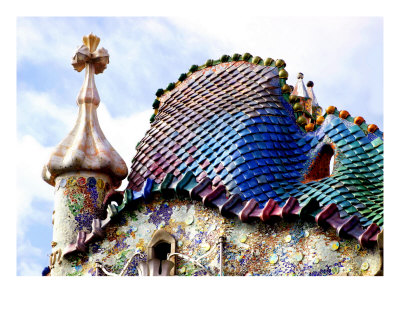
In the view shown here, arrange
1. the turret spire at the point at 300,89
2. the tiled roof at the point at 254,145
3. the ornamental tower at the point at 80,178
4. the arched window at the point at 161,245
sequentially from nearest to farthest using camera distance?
the tiled roof at the point at 254,145 → the arched window at the point at 161,245 → the ornamental tower at the point at 80,178 → the turret spire at the point at 300,89

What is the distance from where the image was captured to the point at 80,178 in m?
12.9

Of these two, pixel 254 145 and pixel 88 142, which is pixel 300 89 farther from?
pixel 88 142

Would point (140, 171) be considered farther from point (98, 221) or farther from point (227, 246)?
point (227, 246)

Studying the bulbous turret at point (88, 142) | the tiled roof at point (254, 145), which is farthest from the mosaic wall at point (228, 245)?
the bulbous turret at point (88, 142)

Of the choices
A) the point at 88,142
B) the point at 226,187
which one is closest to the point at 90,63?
the point at 88,142

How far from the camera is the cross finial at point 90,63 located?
13367 mm

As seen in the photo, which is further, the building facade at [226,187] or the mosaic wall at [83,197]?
the mosaic wall at [83,197]

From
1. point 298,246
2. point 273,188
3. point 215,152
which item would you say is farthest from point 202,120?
point 298,246

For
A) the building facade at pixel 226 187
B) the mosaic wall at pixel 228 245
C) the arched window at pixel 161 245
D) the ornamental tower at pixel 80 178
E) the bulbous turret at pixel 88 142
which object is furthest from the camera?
the bulbous turret at pixel 88 142

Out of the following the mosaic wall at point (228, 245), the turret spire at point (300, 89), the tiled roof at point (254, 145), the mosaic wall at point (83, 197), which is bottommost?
the mosaic wall at point (228, 245)

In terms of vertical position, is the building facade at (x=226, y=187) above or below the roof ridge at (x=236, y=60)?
below

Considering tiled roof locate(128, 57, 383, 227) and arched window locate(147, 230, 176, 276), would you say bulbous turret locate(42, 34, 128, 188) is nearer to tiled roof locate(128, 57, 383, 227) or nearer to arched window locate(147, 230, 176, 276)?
tiled roof locate(128, 57, 383, 227)

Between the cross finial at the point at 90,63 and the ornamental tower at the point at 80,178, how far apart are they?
142 mm

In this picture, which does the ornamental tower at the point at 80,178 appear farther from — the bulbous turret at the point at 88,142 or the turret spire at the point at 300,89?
the turret spire at the point at 300,89
